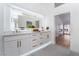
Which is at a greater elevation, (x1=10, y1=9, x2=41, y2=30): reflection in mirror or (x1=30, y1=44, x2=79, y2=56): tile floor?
(x1=10, y1=9, x2=41, y2=30): reflection in mirror

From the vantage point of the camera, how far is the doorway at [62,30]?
1.54 m

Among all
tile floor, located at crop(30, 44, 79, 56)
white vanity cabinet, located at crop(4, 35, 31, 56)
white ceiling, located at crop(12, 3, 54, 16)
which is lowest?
tile floor, located at crop(30, 44, 79, 56)

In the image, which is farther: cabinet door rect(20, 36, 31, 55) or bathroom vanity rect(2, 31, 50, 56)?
cabinet door rect(20, 36, 31, 55)

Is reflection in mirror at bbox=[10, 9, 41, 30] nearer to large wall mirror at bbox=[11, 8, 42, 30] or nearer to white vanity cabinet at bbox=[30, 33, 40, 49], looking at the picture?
large wall mirror at bbox=[11, 8, 42, 30]

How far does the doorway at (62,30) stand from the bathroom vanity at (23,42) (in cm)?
16

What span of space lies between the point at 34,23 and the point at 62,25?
0.45 meters

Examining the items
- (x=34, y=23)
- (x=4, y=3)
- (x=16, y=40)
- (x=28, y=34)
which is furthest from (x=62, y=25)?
(x=4, y=3)

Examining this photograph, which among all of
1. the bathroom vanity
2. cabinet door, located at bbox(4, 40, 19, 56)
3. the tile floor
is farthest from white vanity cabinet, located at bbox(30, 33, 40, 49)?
cabinet door, located at bbox(4, 40, 19, 56)

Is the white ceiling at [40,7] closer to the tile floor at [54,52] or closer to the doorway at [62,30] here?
the doorway at [62,30]

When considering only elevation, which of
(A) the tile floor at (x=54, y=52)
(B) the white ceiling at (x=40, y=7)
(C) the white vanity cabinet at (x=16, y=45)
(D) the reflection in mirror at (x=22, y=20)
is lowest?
(A) the tile floor at (x=54, y=52)

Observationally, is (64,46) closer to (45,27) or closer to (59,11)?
(45,27)

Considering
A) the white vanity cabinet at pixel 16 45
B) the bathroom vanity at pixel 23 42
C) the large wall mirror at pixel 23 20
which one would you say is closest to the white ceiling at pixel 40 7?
the large wall mirror at pixel 23 20

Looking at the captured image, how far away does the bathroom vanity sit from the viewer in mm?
1465

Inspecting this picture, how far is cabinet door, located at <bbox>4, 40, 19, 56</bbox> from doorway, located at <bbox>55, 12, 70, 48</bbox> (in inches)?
26.0
